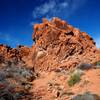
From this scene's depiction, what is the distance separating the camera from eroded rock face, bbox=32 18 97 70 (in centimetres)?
1950

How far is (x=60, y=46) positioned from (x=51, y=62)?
1805mm

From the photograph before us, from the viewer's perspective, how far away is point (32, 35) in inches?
977

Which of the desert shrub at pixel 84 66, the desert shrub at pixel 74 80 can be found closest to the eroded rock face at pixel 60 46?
the desert shrub at pixel 84 66

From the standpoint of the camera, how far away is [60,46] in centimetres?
2089

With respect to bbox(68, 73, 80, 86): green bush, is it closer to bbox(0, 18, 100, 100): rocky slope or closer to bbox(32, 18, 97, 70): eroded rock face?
bbox(0, 18, 100, 100): rocky slope

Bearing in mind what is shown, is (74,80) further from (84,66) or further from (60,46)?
(60,46)

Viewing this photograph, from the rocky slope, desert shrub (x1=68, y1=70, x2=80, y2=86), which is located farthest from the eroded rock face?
desert shrub (x1=68, y1=70, x2=80, y2=86)

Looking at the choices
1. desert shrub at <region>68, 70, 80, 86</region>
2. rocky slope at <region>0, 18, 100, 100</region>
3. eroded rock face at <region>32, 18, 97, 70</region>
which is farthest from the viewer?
eroded rock face at <region>32, 18, 97, 70</region>

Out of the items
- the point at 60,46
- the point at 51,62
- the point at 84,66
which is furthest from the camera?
the point at 60,46

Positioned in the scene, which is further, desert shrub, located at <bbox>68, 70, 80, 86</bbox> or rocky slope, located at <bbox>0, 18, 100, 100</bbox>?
desert shrub, located at <bbox>68, 70, 80, 86</bbox>

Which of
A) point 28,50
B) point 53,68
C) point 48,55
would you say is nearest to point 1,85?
point 53,68

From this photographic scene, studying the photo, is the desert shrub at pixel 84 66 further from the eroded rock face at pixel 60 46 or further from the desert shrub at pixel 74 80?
the desert shrub at pixel 74 80

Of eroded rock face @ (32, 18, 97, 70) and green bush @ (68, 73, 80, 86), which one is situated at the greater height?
eroded rock face @ (32, 18, 97, 70)

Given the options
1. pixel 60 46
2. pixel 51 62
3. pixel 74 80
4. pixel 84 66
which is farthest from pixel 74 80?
pixel 60 46
